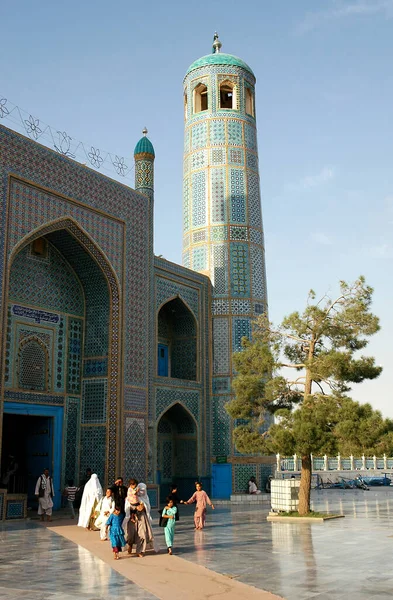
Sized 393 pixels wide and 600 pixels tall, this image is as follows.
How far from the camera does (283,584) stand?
6.41 metres

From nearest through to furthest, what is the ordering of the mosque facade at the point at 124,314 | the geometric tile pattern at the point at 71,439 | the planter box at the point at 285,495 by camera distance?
the planter box at the point at 285,495
the mosque facade at the point at 124,314
the geometric tile pattern at the point at 71,439

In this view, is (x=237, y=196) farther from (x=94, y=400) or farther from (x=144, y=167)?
(x=94, y=400)

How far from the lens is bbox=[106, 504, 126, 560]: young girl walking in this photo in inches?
328

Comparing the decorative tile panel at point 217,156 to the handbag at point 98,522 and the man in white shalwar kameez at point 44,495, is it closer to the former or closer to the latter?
the man in white shalwar kameez at point 44,495

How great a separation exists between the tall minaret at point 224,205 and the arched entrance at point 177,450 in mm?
684

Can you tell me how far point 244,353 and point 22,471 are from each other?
5592 millimetres

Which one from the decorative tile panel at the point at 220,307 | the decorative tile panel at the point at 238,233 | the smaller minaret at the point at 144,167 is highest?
the smaller minaret at the point at 144,167

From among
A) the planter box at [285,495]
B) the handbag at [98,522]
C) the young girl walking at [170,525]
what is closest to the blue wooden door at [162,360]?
the planter box at [285,495]

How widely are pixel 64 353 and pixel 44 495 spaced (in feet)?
11.6

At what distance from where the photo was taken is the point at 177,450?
19.0m

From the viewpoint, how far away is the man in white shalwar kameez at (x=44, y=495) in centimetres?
1268

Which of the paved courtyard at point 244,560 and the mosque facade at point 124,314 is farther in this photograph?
the mosque facade at point 124,314

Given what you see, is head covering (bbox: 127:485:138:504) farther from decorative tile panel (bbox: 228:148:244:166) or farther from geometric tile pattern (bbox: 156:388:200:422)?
decorative tile panel (bbox: 228:148:244:166)

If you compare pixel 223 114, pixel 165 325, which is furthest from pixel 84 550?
pixel 223 114
